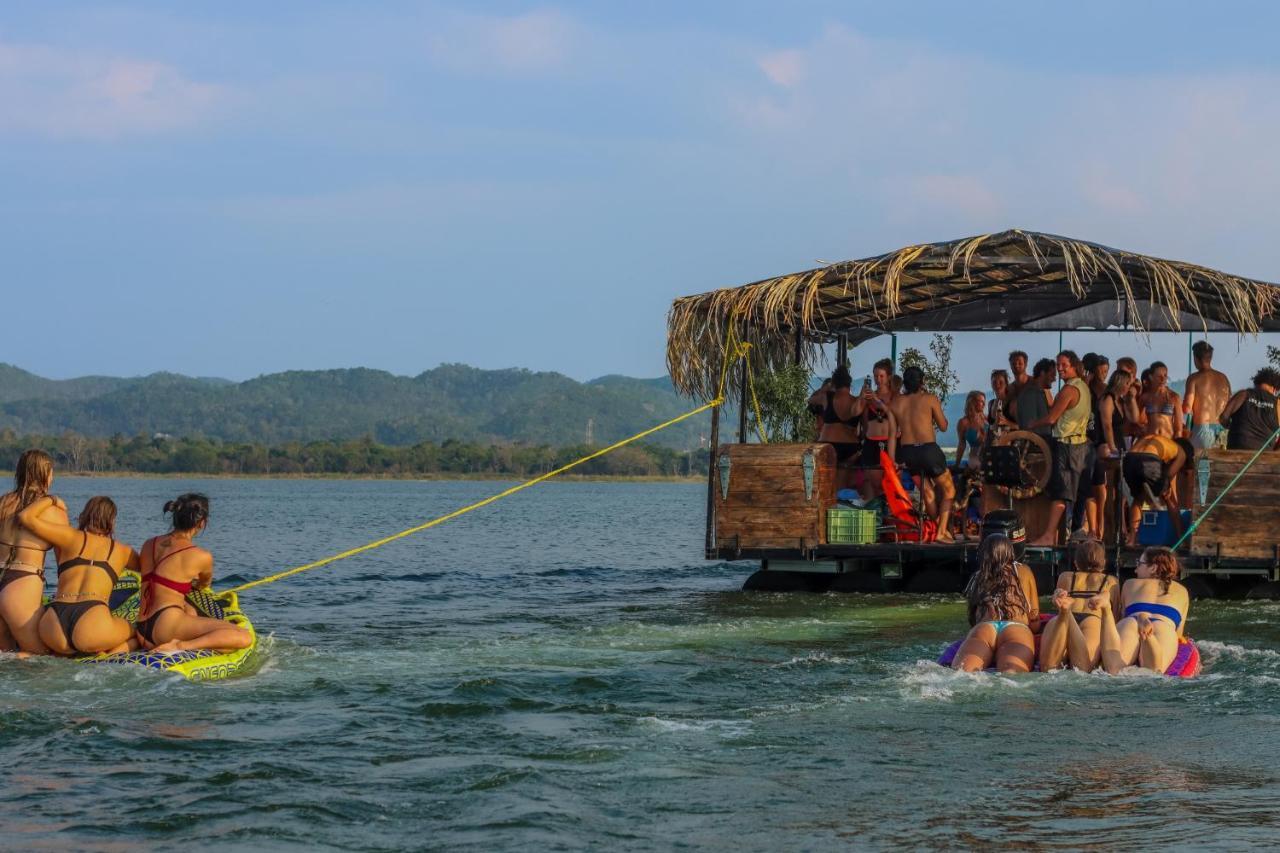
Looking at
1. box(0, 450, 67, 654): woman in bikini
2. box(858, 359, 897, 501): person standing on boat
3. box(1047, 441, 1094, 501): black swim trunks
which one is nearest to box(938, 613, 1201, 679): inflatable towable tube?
box(1047, 441, 1094, 501): black swim trunks

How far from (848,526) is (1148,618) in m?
5.99

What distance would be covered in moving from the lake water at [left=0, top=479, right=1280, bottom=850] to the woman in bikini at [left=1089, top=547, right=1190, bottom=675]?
0.20 meters

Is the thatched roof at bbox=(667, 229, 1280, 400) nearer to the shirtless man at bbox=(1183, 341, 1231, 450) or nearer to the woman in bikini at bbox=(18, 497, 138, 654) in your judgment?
the shirtless man at bbox=(1183, 341, 1231, 450)

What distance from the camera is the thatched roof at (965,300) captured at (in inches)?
653

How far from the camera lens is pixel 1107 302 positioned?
66.2 feet

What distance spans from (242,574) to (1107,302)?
1498 cm

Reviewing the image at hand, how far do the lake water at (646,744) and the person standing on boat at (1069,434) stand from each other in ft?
5.53

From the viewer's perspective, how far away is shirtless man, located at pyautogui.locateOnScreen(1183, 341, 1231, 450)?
16922 millimetres

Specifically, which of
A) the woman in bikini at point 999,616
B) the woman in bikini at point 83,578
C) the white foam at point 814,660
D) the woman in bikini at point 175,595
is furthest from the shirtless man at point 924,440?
the woman in bikini at point 83,578

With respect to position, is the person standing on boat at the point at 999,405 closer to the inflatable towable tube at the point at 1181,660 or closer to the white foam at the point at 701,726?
the inflatable towable tube at the point at 1181,660

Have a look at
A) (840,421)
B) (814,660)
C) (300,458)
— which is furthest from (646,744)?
(300,458)

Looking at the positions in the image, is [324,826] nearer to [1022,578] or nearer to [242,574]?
[1022,578]

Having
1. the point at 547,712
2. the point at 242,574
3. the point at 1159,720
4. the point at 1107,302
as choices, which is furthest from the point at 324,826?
the point at 242,574

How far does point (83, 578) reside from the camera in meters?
11.5
